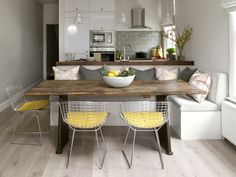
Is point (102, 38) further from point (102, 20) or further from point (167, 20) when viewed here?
point (167, 20)

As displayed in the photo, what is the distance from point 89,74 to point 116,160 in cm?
209

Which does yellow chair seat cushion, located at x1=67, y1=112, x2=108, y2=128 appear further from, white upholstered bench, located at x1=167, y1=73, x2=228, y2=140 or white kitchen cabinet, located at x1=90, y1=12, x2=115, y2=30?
white kitchen cabinet, located at x1=90, y1=12, x2=115, y2=30

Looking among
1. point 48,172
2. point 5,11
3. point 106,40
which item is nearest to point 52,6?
point 106,40

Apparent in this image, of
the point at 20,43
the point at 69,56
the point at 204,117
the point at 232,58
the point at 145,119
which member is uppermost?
the point at 20,43

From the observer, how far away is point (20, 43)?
6.67 metres

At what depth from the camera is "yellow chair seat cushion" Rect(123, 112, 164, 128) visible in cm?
282

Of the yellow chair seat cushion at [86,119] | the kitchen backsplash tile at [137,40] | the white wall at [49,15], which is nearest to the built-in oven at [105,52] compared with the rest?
the kitchen backsplash tile at [137,40]

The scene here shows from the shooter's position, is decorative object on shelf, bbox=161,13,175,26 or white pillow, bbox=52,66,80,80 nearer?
white pillow, bbox=52,66,80,80

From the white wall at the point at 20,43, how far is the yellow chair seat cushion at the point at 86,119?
303cm

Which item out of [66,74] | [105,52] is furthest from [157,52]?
[66,74]

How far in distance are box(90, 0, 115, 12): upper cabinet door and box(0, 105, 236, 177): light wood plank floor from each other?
4.55 metres

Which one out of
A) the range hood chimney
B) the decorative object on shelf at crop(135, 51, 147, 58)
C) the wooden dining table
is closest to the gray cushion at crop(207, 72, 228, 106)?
the wooden dining table

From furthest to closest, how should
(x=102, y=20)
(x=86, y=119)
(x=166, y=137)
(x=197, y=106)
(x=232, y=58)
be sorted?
(x=102, y=20) → (x=197, y=106) → (x=232, y=58) → (x=166, y=137) → (x=86, y=119)

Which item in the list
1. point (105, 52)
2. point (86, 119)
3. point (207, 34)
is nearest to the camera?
point (86, 119)
